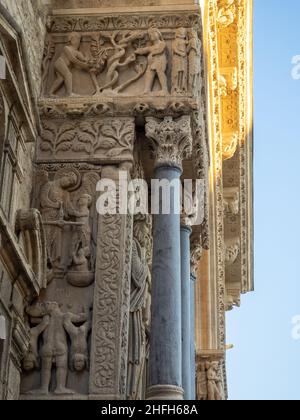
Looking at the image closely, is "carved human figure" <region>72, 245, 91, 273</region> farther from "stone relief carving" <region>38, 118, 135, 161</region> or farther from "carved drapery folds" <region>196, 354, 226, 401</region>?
"carved drapery folds" <region>196, 354, 226, 401</region>

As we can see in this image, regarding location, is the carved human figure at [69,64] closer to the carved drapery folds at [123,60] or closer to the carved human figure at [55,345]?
the carved drapery folds at [123,60]

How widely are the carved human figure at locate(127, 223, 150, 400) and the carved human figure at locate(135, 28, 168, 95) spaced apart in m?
1.46

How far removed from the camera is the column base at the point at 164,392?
8.43m

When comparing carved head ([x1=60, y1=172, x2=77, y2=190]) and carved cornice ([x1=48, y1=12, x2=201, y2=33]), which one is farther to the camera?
carved cornice ([x1=48, y1=12, x2=201, y2=33])

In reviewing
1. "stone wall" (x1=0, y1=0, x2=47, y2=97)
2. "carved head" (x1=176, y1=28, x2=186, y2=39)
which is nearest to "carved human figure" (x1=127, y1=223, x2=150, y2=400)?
"stone wall" (x1=0, y1=0, x2=47, y2=97)

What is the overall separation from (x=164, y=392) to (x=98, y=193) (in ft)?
6.92

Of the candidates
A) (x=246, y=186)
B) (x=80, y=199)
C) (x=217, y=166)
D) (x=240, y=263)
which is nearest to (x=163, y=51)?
(x=80, y=199)

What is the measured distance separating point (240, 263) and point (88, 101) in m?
11.3

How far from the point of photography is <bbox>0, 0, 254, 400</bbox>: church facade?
8.36 metres

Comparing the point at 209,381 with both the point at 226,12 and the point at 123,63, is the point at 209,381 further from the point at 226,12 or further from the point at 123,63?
the point at 123,63

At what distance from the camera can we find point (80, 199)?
30.7 feet

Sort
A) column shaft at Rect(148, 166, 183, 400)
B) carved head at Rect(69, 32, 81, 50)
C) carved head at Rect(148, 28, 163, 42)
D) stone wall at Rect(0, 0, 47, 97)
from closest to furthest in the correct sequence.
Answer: column shaft at Rect(148, 166, 183, 400)
stone wall at Rect(0, 0, 47, 97)
carved head at Rect(148, 28, 163, 42)
carved head at Rect(69, 32, 81, 50)

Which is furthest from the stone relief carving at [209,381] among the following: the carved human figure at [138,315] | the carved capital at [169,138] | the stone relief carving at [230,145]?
the carved capital at [169,138]
